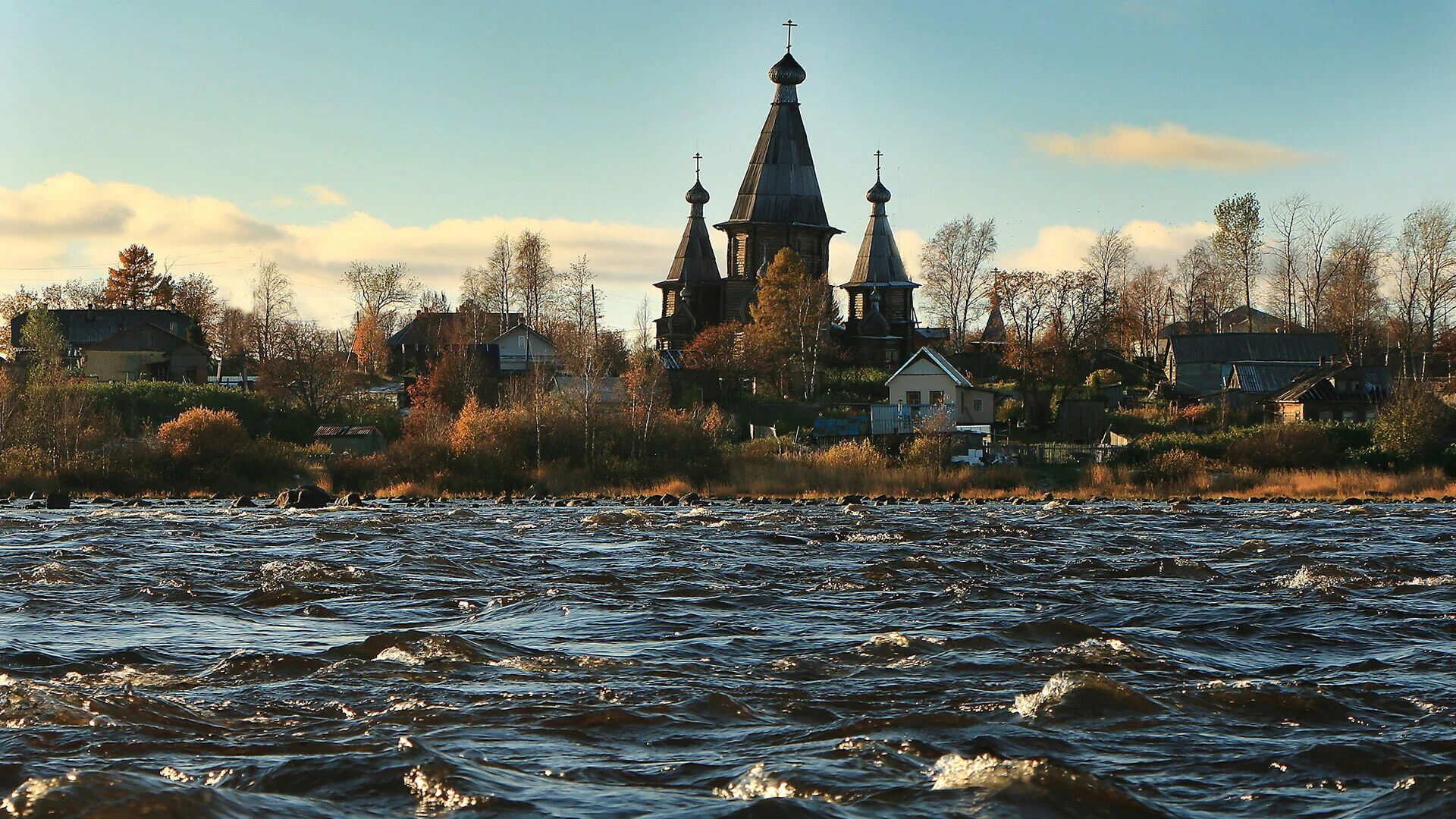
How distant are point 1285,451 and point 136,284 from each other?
91.8m

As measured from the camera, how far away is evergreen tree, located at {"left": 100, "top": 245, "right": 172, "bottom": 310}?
370ft

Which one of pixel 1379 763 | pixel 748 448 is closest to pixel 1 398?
pixel 748 448

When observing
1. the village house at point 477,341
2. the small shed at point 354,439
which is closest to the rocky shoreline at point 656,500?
the small shed at point 354,439

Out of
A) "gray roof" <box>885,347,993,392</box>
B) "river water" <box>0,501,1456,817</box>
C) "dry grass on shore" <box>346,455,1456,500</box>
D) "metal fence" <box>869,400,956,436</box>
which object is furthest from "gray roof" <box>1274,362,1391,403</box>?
"river water" <box>0,501,1456,817</box>

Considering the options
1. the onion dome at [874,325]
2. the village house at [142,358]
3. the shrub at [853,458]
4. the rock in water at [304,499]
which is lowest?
the rock in water at [304,499]

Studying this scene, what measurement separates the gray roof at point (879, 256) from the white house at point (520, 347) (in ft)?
62.0

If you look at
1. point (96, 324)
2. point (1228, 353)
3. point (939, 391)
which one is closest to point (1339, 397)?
point (1228, 353)

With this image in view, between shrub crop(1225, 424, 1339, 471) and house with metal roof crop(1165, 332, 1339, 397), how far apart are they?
1064 inches

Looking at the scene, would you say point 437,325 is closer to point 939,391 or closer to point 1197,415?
point 939,391

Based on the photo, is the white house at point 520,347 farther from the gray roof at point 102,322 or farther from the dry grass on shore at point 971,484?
the dry grass on shore at point 971,484

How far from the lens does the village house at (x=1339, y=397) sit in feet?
213

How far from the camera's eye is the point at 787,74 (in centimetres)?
8675

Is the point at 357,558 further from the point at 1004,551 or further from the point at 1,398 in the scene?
the point at 1,398

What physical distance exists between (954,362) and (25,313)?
209 ft
